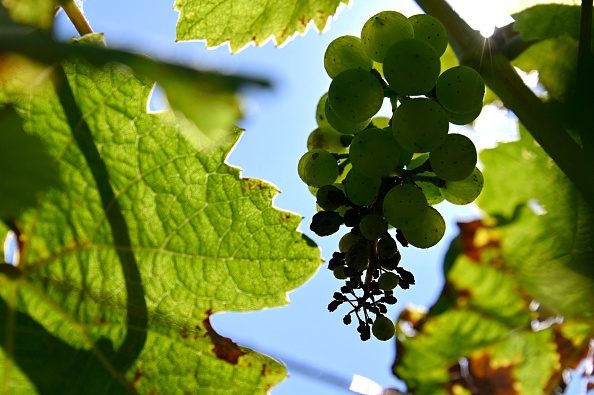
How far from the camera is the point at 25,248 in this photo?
1452 millimetres

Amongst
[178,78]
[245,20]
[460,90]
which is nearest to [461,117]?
→ [460,90]

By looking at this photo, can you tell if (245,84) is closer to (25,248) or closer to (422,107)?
(422,107)

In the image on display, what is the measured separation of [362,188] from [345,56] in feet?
0.95

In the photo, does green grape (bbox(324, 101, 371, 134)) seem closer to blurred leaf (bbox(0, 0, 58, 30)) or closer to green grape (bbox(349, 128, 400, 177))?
green grape (bbox(349, 128, 400, 177))

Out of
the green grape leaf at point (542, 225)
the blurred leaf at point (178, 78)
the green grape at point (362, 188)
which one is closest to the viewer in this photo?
the blurred leaf at point (178, 78)

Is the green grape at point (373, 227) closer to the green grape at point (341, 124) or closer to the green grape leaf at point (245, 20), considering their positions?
the green grape at point (341, 124)

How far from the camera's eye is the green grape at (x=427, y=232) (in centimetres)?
129

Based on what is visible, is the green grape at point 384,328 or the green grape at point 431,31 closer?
the green grape at point 384,328

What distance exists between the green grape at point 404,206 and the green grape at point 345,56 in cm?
28

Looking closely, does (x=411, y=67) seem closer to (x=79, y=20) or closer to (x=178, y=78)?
(x=79, y=20)

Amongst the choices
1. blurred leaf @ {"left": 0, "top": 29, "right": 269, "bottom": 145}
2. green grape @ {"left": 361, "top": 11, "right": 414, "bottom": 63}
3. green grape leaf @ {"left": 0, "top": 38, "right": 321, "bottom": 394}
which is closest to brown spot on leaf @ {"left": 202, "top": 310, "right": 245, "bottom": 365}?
green grape leaf @ {"left": 0, "top": 38, "right": 321, "bottom": 394}

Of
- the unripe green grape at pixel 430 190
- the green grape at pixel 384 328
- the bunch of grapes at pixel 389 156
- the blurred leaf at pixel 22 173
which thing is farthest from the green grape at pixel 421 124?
the blurred leaf at pixel 22 173

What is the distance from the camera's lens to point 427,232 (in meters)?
1.29

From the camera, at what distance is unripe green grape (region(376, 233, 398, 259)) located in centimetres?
124
